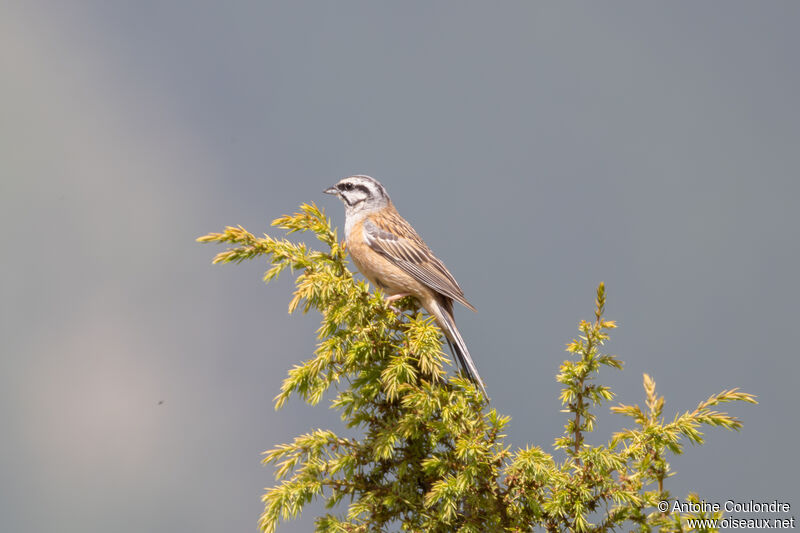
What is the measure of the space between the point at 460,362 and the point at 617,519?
2.81ft

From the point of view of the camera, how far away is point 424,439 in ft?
7.08

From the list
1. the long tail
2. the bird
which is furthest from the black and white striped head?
the long tail

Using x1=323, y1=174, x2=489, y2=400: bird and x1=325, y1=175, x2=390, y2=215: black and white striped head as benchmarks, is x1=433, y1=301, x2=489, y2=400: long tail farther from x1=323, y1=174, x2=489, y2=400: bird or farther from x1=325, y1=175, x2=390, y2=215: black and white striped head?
x1=325, y1=175, x2=390, y2=215: black and white striped head

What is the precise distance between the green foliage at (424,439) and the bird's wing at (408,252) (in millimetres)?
601

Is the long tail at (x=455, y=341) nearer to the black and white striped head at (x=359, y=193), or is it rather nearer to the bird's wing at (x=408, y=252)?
the bird's wing at (x=408, y=252)

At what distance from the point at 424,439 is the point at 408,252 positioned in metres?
0.99

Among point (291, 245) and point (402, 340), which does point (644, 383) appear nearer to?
point (402, 340)

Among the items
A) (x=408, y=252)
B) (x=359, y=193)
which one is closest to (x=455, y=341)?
(x=408, y=252)

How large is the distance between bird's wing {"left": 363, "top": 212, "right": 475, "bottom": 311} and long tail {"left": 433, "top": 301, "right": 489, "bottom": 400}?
86 millimetres

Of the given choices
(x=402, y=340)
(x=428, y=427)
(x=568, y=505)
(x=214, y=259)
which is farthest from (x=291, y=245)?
(x=568, y=505)

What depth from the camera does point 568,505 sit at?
6.34 feet

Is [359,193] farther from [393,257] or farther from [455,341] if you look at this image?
[455,341]

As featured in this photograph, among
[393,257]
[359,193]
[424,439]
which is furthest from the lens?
[359,193]

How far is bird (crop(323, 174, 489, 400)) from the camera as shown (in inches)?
111
